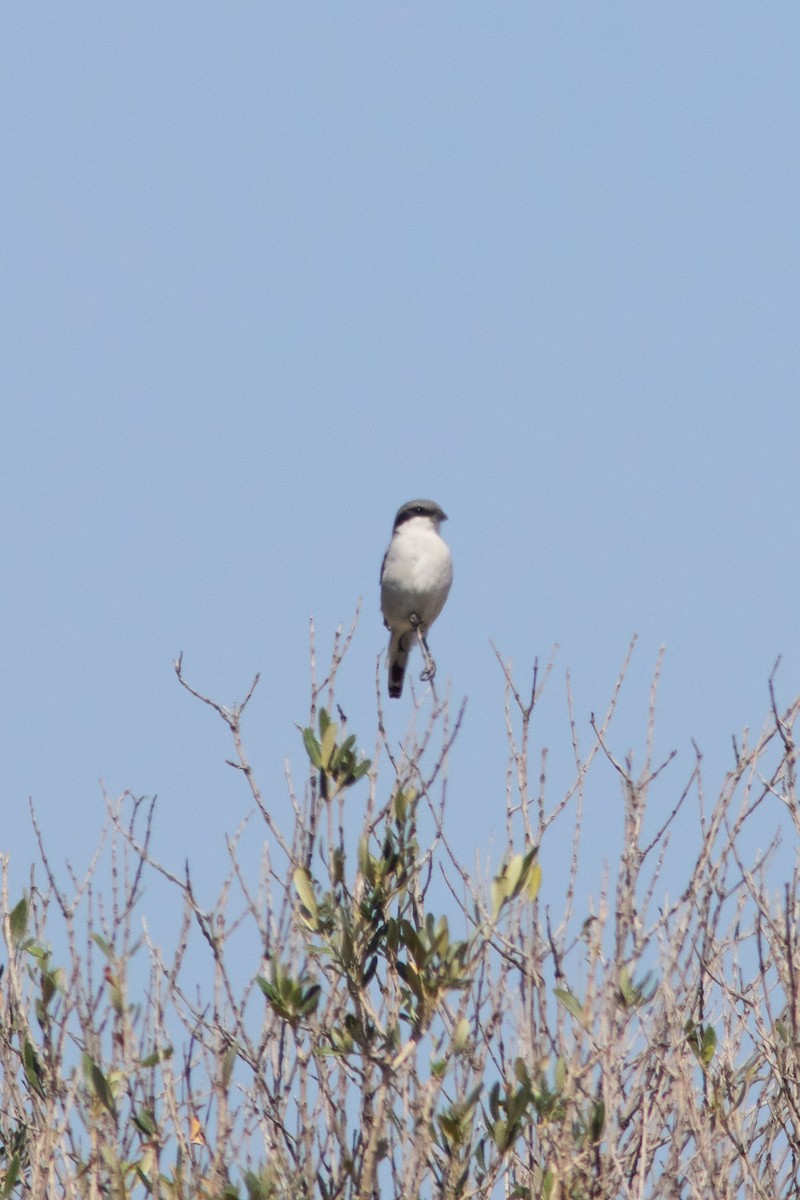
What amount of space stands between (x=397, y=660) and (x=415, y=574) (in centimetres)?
96

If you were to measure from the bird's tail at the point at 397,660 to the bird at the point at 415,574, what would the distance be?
24 mm

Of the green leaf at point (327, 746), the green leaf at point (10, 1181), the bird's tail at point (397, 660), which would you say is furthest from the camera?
the bird's tail at point (397, 660)

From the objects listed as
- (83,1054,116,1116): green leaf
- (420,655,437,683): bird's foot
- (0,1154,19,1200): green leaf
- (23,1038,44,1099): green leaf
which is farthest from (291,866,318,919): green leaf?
(420,655,437,683): bird's foot

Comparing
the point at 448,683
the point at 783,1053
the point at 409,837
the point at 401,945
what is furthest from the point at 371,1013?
the point at 783,1053

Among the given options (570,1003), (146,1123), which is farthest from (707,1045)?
(146,1123)

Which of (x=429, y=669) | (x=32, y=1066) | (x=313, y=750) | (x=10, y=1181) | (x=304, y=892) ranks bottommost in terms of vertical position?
(x=10, y=1181)

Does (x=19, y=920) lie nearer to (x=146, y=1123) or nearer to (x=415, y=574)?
(x=146, y=1123)

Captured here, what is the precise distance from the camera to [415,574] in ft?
30.3

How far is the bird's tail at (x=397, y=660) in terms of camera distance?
9859 millimetres

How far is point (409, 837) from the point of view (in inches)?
164

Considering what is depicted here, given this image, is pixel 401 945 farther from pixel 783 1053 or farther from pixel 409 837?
pixel 783 1053

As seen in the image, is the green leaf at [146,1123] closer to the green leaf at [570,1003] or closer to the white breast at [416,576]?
the green leaf at [570,1003]

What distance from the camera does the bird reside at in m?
9.24

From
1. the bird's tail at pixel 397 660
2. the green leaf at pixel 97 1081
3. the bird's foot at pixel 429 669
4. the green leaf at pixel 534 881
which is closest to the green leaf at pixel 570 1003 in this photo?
Answer: the green leaf at pixel 534 881
